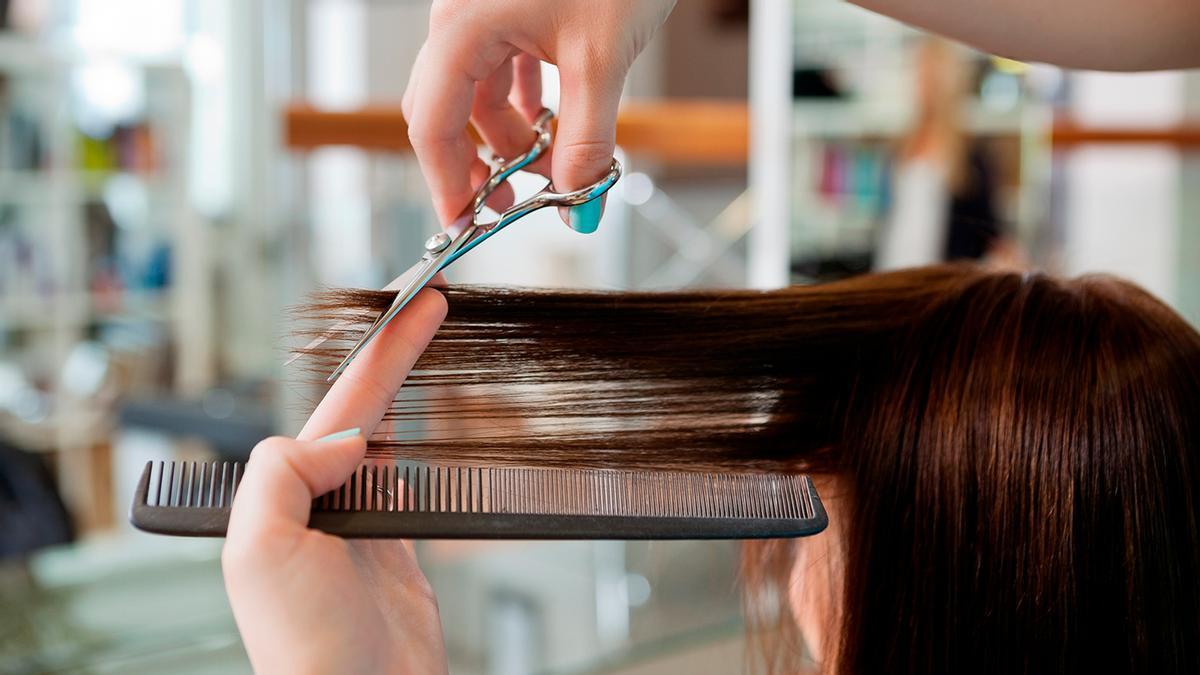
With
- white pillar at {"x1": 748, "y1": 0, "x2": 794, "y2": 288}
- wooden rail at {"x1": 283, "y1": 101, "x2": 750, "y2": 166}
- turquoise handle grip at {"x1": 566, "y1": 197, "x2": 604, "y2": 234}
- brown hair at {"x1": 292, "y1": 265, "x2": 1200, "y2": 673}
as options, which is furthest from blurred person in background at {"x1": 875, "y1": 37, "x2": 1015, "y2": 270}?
turquoise handle grip at {"x1": 566, "y1": 197, "x2": 604, "y2": 234}

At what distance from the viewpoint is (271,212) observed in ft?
8.27

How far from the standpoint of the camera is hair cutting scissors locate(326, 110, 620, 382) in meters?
0.60

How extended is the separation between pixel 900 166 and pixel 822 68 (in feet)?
0.91

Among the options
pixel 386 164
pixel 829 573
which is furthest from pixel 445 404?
pixel 386 164

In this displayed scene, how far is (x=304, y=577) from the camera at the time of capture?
0.48 metres

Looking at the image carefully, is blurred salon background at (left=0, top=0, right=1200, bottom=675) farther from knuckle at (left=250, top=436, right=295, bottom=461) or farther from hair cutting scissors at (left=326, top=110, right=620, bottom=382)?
knuckle at (left=250, top=436, right=295, bottom=461)

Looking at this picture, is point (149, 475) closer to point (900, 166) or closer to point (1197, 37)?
point (1197, 37)

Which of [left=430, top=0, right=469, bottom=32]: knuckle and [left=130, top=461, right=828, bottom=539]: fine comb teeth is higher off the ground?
[left=430, top=0, right=469, bottom=32]: knuckle

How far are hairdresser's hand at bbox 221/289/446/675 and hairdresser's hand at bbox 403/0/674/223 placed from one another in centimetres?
17

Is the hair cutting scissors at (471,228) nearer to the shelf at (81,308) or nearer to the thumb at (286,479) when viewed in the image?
the thumb at (286,479)

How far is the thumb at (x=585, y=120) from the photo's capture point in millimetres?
593

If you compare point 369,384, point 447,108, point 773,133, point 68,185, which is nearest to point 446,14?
point 447,108

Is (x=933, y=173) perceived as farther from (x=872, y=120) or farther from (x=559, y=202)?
(x=559, y=202)

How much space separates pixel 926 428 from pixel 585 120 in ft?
1.00
